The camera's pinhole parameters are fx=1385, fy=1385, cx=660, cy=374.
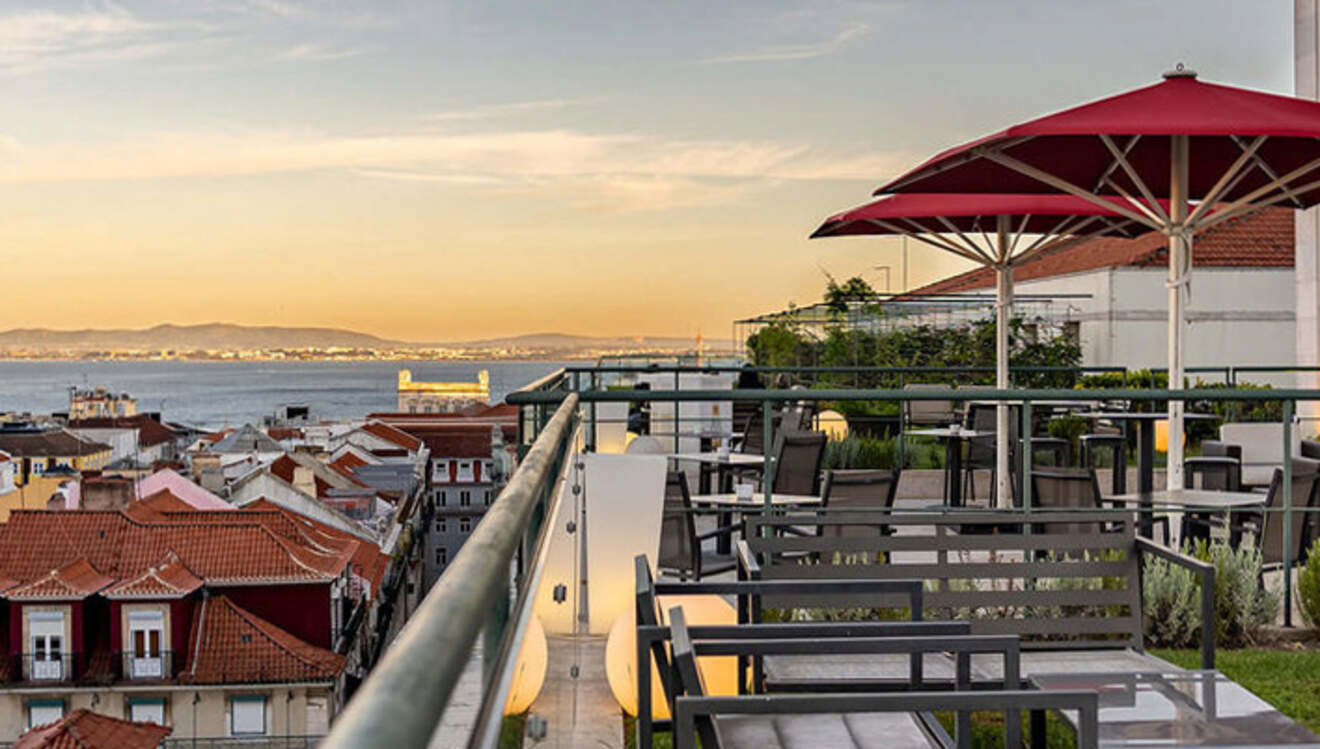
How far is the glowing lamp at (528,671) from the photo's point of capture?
163 centimetres

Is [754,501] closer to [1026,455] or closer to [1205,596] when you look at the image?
[1026,455]

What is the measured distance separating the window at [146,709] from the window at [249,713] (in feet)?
7.84

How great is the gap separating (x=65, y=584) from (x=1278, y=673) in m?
47.6

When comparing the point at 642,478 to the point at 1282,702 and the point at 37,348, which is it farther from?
the point at 37,348

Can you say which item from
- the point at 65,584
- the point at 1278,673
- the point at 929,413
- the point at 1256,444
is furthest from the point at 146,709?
the point at 1278,673

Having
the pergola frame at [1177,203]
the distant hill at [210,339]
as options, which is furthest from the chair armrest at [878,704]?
the distant hill at [210,339]

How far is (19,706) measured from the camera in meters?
46.8

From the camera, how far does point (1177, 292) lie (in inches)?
244

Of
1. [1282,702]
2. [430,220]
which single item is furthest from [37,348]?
[1282,702]

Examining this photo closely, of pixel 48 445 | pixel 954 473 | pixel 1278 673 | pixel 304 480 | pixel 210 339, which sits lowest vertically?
pixel 304 480

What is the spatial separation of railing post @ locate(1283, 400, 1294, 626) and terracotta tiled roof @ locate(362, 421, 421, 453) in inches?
3096

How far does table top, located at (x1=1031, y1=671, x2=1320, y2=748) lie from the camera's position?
113 inches

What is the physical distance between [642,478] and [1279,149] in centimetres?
358

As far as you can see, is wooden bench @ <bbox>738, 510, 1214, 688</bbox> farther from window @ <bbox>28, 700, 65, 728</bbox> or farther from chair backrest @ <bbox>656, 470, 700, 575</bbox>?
window @ <bbox>28, 700, 65, 728</bbox>
